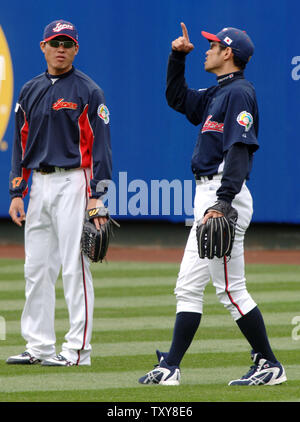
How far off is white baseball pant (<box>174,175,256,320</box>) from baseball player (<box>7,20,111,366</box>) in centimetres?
78

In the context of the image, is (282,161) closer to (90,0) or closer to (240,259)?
(90,0)

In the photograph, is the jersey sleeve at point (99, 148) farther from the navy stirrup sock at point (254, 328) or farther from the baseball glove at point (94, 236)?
the navy stirrup sock at point (254, 328)

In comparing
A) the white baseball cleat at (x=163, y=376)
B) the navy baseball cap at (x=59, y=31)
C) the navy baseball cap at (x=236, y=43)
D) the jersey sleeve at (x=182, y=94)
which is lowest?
the white baseball cleat at (x=163, y=376)

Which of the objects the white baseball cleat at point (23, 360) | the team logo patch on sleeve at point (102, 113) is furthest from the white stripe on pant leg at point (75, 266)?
the team logo patch on sleeve at point (102, 113)

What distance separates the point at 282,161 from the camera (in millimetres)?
13867

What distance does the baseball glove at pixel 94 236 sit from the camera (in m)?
6.19

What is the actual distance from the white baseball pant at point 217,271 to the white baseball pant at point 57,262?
32.7 inches

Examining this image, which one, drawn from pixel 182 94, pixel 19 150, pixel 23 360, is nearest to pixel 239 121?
pixel 182 94

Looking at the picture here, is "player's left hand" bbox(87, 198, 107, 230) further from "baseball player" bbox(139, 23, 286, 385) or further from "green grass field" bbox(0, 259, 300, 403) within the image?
"green grass field" bbox(0, 259, 300, 403)

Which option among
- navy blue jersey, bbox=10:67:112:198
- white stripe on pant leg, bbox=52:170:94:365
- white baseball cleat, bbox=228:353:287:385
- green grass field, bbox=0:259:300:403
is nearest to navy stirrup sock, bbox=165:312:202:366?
green grass field, bbox=0:259:300:403

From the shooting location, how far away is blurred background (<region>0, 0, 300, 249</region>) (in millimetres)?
13812

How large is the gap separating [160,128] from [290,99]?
185cm

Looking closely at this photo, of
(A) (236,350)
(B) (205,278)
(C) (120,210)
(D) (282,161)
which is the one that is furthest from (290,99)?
(B) (205,278)

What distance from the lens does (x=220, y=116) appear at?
5.59 metres
